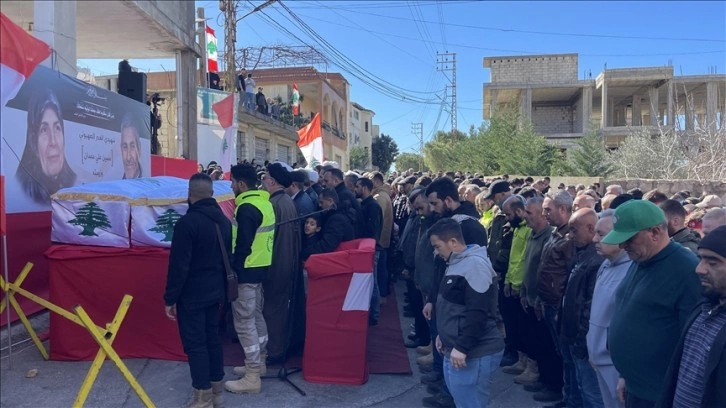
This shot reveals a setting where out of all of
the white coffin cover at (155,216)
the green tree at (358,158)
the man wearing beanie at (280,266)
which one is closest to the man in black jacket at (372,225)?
the man wearing beanie at (280,266)

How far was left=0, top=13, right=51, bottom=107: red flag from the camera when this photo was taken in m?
3.89

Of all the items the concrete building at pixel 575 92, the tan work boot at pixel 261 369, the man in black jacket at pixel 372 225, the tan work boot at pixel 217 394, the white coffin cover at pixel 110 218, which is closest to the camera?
the tan work boot at pixel 217 394

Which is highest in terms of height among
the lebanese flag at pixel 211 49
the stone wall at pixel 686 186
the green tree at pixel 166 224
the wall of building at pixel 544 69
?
the wall of building at pixel 544 69

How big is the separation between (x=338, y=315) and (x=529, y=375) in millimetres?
2031

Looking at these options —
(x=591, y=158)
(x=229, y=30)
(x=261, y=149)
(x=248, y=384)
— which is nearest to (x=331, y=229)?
(x=248, y=384)

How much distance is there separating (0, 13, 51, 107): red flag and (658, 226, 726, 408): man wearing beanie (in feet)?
14.3

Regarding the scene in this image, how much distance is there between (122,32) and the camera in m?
11.7

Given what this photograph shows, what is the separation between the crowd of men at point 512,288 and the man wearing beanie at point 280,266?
0.04ft

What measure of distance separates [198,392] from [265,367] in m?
1.08

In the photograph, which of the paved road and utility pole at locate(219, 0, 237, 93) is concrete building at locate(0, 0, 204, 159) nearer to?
the paved road

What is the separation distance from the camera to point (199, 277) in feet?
14.7

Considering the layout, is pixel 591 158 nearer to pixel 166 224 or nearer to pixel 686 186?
pixel 686 186

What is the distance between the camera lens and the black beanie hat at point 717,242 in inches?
90.1

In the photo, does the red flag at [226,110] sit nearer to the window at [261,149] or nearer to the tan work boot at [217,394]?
the tan work boot at [217,394]
